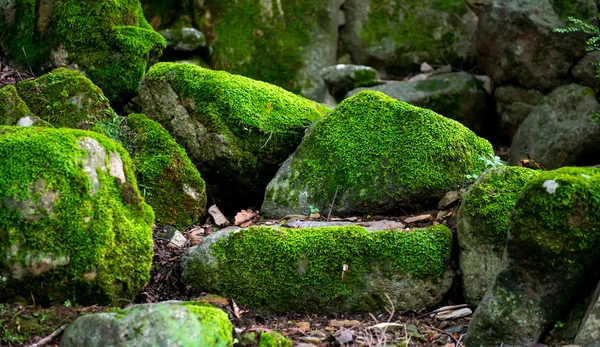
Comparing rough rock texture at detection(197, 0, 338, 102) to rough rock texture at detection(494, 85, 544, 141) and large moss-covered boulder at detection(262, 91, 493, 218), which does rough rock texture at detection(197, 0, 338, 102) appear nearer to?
rough rock texture at detection(494, 85, 544, 141)

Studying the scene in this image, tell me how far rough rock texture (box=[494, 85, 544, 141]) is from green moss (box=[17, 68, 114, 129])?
5.62 meters

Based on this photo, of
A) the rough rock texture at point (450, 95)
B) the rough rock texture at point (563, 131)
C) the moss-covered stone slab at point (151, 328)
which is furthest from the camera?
the rough rock texture at point (450, 95)

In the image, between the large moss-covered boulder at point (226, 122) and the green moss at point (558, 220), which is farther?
the large moss-covered boulder at point (226, 122)

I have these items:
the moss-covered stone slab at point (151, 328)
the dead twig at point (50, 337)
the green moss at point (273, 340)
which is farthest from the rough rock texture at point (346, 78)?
the dead twig at point (50, 337)

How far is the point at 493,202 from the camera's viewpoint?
151 inches

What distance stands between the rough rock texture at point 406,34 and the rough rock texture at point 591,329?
633 centimetres

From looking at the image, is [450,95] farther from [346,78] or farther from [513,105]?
[346,78]

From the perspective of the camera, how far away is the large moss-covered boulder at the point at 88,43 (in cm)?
575

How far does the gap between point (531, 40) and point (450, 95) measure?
119 cm

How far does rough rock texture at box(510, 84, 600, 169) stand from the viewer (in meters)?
7.59

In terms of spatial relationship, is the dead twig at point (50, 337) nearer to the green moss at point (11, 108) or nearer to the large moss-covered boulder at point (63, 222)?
the large moss-covered boulder at point (63, 222)

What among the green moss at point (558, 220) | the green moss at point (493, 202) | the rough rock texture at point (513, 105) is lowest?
the rough rock texture at point (513, 105)

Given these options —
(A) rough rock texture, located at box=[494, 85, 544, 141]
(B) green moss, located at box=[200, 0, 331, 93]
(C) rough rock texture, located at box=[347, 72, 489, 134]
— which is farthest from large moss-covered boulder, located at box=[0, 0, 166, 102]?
(A) rough rock texture, located at box=[494, 85, 544, 141]

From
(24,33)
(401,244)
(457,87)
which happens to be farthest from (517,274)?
(457,87)
